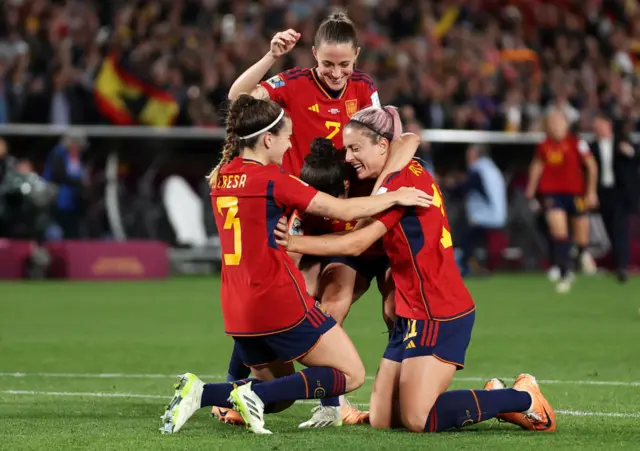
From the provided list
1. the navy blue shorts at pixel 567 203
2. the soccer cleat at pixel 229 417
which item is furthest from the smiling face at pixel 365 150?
the navy blue shorts at pixel 567 203

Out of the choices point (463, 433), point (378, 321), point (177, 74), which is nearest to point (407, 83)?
point (177, 74)

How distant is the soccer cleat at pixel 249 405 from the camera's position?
655cm

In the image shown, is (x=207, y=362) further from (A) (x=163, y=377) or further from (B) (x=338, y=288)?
(B) (x=338, y=288)

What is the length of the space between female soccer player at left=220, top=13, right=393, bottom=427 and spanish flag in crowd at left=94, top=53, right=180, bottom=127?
39.5 feet

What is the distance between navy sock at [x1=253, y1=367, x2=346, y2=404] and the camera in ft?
21.9

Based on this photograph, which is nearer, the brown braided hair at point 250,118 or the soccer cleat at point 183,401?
the soccer cleat at point 183,401

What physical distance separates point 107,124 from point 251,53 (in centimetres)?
296

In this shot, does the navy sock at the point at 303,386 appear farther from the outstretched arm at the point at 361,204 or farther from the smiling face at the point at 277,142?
the smiling face at the point at 277,142

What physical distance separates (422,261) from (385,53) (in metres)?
17.0

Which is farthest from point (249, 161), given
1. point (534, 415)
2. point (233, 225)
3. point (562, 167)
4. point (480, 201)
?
point (480, 201)

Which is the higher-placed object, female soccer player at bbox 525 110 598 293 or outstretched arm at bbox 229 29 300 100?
outstretched arm at bbox 229 29 300 100

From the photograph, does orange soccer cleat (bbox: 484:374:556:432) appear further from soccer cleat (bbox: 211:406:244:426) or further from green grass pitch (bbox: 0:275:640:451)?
soccer cleat (bbox: 211:406:244:426)

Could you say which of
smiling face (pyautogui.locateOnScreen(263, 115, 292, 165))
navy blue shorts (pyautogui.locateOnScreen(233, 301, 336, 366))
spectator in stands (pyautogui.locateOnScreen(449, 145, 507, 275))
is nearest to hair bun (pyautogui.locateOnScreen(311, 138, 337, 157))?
smiling face (pyautogui.locateOnScreen(263, 115, 292, 165))

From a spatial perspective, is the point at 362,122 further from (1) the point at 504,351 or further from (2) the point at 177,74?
(2) the point at 177,74
